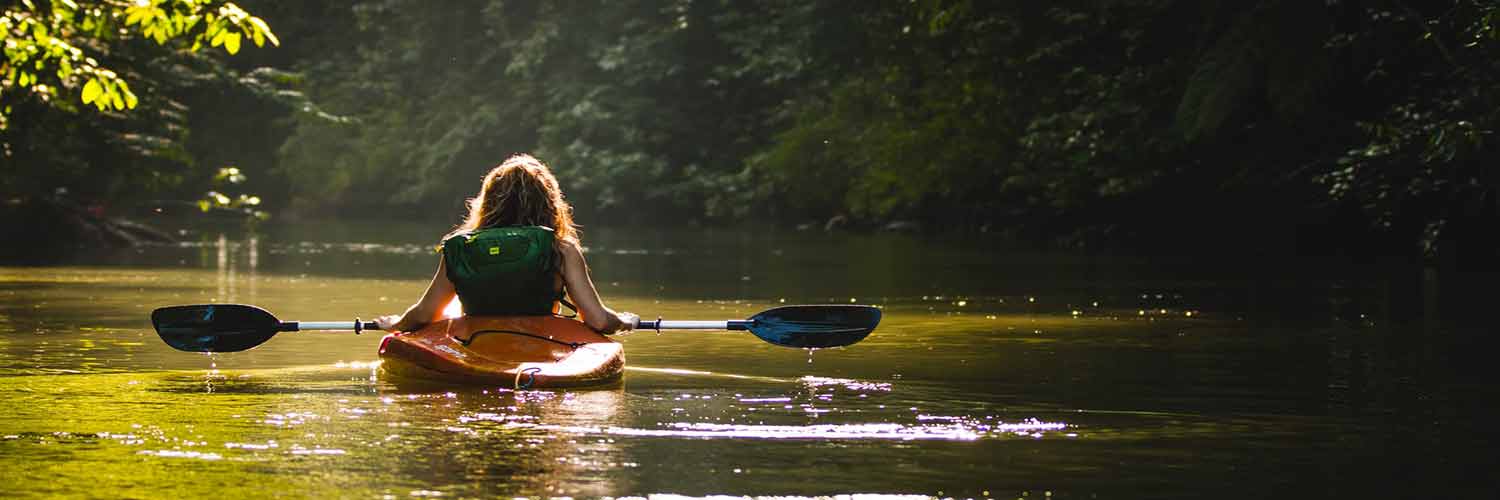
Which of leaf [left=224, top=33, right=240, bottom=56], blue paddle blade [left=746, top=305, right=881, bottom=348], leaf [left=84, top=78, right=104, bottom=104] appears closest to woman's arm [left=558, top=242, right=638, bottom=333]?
blue paddle blade [left=746, top=305, right=881, bottom=348]

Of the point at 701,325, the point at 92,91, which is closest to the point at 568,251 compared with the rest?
the point at 701,325

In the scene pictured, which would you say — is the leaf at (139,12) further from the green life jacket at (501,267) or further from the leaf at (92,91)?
the green life jacket at (501,267)

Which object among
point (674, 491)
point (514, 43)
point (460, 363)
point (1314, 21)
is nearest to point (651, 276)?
point (1314, 21)

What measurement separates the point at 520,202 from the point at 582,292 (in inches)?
20.4

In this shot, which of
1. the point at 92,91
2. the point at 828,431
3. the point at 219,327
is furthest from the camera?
the point at 92,91

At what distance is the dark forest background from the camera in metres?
22.8

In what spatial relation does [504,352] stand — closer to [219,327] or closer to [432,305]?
[432,305]

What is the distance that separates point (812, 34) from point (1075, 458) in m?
39.8

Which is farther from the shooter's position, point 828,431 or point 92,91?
point 92,91

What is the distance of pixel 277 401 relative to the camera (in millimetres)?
9945

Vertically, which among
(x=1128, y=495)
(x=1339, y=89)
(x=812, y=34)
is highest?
(x=812, y=34)

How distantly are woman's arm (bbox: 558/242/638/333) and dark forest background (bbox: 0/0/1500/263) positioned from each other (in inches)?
307

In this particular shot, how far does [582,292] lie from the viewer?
36.7ft

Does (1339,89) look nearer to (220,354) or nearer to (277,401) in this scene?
(220,354)
